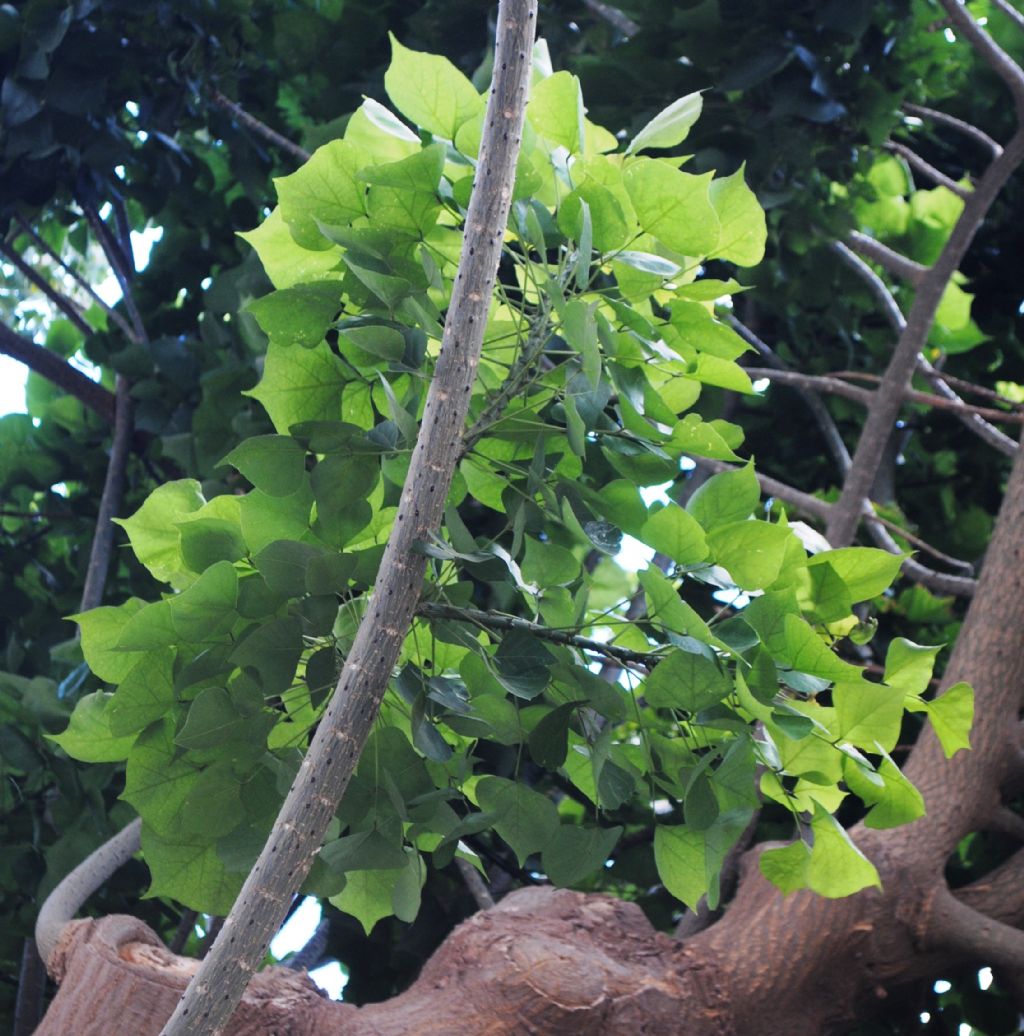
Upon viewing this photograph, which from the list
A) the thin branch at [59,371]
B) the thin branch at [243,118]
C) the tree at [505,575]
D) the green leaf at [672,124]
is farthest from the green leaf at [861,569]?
the thin branch at [59,371]

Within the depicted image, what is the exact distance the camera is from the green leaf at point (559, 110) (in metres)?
0.59

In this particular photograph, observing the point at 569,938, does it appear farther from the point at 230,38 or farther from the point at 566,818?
the point at 230,38

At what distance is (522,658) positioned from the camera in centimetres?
54

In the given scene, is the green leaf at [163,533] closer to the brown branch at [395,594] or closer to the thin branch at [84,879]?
the brown branch at [395,594]

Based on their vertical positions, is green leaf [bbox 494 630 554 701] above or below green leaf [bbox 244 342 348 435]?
below

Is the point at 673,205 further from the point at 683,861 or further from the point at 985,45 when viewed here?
the point at 985,45

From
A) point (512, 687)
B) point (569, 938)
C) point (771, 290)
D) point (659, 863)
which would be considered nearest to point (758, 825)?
point (569, 938)

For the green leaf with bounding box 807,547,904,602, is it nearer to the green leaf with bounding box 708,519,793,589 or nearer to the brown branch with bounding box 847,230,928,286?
the green leaf with bounding box 708,519,793,589

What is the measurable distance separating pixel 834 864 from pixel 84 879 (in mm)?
728

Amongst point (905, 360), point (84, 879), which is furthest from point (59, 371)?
point (905, 360)

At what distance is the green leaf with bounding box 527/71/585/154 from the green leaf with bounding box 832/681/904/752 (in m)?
0.29

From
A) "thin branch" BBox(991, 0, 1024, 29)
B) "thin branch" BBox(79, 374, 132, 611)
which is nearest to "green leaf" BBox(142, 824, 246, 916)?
"thin branch" BBox(79, 374, 132, 611)

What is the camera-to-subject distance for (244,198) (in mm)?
1738

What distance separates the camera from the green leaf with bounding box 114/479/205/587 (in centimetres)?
60
